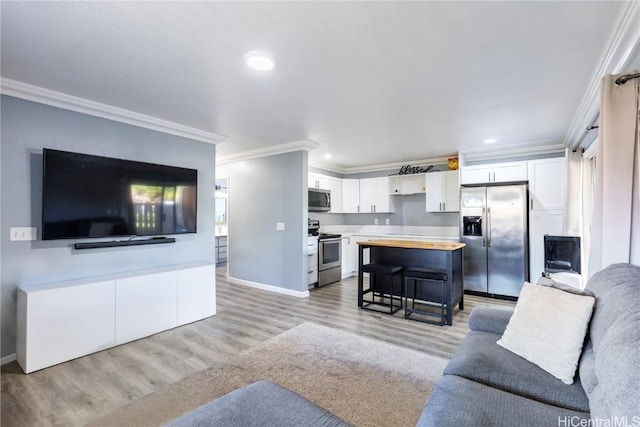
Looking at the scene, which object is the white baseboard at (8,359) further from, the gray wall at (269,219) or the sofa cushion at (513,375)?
the sofa cushion at (513,375)

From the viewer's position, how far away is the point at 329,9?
1723 millimetres

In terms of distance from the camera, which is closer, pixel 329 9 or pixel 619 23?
pixel 329 9

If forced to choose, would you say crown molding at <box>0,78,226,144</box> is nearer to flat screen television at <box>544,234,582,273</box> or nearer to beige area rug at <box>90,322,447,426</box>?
beige area rug at <box>90,322,447,426</box>

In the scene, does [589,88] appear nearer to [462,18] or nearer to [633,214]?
[633,214]

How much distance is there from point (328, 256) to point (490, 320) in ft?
12.6

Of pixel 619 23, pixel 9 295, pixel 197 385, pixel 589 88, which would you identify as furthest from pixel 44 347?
pixel 589 88

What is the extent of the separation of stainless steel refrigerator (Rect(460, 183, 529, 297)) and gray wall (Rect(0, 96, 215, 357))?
15.1ft

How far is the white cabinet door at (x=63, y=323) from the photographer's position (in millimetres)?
2561

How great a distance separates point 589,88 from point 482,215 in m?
2.54

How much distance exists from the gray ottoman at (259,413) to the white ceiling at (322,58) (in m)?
2.05

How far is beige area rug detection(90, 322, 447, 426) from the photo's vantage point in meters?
2.02

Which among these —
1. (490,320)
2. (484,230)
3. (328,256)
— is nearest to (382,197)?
(328,256)

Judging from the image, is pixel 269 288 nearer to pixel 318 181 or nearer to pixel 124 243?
pixel 318 181

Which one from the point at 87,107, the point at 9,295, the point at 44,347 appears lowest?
the point at 44,347
